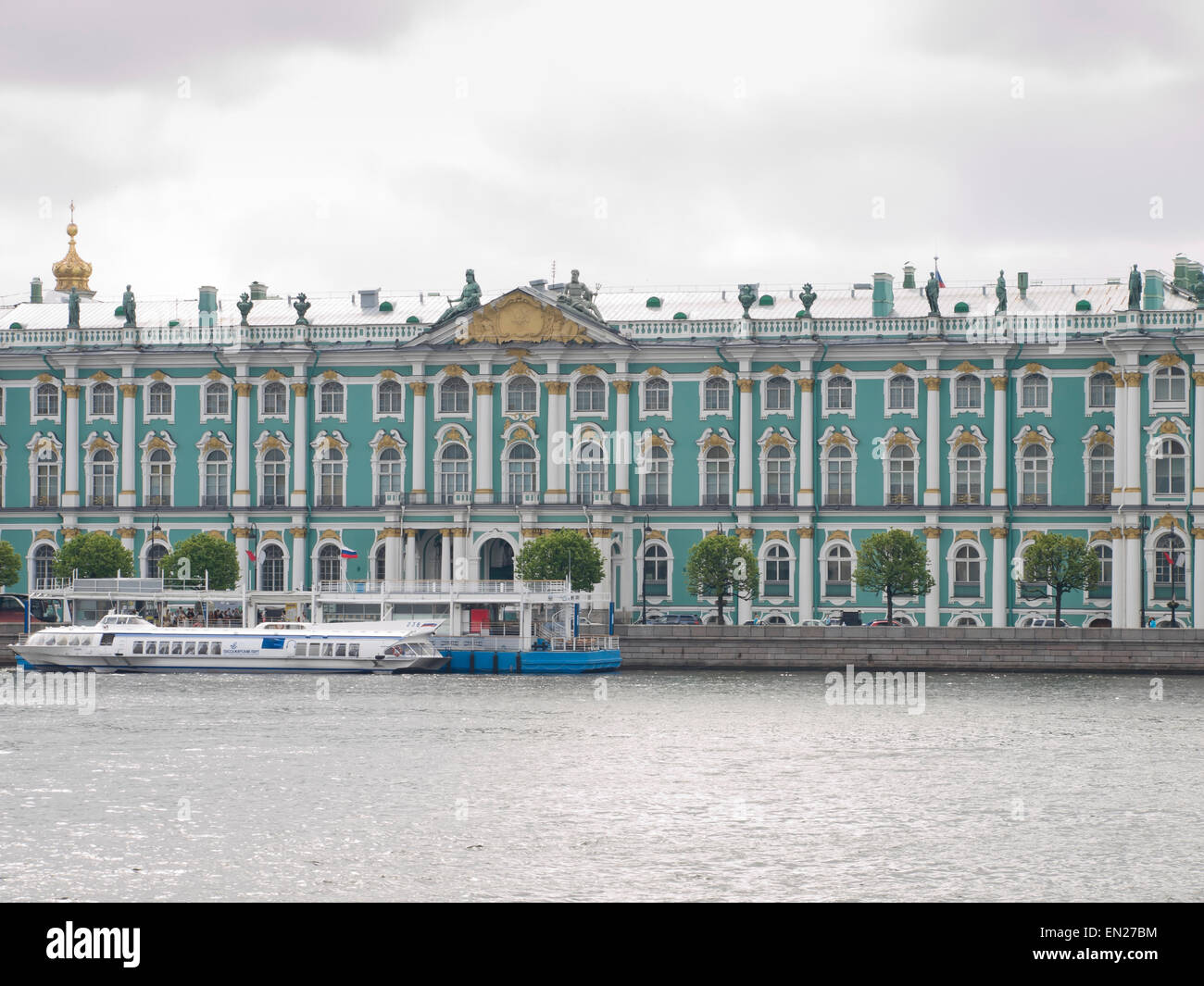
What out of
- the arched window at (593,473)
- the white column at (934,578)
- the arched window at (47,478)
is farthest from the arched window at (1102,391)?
the arched window at (47,478)

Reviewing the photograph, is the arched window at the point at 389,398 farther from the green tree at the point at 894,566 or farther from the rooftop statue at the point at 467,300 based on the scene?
the green tree at the point at 894,566

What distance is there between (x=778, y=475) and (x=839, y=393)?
12.0 ft

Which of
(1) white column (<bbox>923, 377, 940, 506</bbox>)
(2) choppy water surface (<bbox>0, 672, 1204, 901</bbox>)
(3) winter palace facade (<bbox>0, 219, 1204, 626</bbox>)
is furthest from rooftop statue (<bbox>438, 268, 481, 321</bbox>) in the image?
(2) choppy water surface (<bbox>0, 672, 1204, 901</bbox>)

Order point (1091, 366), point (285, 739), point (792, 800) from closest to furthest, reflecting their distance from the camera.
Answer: point (792, 800)
point (285, 739)
point (1091, 366)

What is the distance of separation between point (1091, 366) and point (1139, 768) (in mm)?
35571

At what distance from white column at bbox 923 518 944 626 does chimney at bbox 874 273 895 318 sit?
27.2 ft

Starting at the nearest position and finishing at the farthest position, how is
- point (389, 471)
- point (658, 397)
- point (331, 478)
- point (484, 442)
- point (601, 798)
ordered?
1. point (601, 798)
2. point (658, 397)
3. point (484, 442)
4. point (389, 471)
5. point (331, 478)

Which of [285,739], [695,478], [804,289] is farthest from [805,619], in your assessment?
[285,739]

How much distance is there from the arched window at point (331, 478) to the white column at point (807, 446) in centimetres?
1712

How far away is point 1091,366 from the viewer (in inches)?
2876

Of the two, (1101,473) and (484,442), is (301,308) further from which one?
(1101,473)

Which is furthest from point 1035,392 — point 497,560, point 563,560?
point 497,560

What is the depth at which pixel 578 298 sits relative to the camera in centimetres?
7762

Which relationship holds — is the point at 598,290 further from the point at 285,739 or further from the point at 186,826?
the point at 186,826
